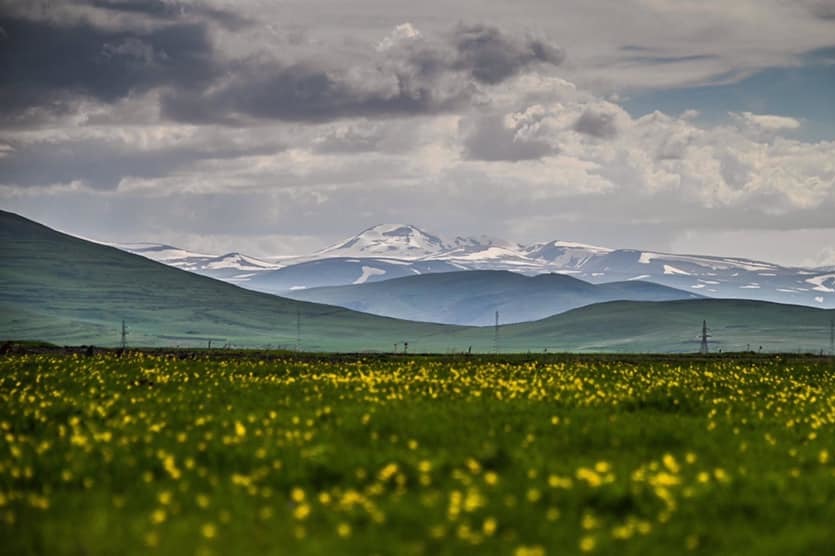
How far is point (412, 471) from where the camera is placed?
1770 cm

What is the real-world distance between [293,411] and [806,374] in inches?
1061

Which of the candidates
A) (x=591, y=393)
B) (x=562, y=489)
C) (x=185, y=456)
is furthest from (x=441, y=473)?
(x=591, y=393)

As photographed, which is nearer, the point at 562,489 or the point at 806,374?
the point at 562,489

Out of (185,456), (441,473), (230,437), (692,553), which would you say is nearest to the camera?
(692,553)

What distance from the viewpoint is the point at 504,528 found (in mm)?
14094

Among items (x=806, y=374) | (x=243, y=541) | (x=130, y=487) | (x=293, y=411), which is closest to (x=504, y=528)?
(x=243, y=541)

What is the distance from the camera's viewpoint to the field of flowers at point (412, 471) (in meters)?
13.6

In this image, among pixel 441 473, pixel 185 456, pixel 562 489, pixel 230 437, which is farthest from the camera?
pixel 230 437

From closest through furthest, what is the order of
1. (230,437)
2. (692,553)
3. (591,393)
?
(692,553), (230,437), (591,393)

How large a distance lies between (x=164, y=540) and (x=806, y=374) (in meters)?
36.3

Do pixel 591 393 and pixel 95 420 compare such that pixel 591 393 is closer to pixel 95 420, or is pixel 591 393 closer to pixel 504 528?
pixel 95 420

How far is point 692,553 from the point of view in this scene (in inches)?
519

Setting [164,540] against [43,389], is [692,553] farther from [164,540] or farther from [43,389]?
[43,389]

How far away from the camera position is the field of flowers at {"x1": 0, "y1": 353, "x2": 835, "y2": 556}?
1360cm
